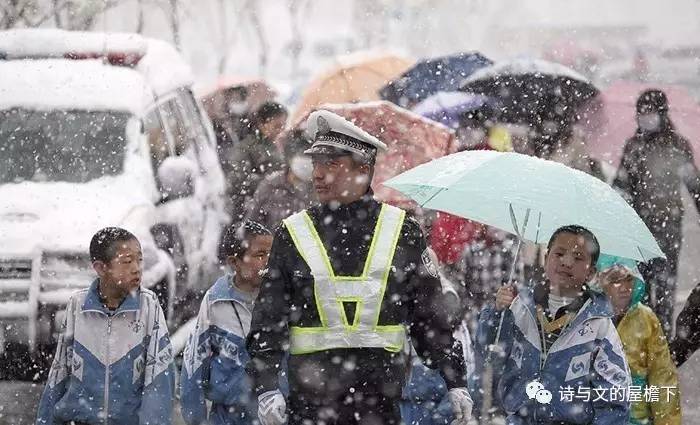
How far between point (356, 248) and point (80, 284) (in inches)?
164

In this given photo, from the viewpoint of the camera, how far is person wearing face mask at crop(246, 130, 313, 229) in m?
8.88

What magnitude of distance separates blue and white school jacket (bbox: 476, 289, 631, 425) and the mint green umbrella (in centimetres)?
44

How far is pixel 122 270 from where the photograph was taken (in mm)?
6070

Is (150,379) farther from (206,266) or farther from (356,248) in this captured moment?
(206,266)

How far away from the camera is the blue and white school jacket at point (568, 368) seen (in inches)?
221

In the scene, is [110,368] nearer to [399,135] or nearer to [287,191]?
[287,191]

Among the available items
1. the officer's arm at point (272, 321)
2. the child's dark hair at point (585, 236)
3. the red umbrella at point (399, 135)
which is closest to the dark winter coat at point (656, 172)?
the red umbrella at point (399, 135)

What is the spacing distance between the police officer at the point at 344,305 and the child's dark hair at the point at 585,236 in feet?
3.48

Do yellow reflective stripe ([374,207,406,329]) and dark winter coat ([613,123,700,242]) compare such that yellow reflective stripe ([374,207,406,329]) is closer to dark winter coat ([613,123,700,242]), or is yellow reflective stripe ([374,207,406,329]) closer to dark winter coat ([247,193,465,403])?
dark winter coat ([247,193,465,403])

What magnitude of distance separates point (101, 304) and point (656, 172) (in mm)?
4850

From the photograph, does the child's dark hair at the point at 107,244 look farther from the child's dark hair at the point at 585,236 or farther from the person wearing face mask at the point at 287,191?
the person wearing face mask at the point at 287,191

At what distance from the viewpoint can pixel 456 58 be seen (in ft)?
41.3

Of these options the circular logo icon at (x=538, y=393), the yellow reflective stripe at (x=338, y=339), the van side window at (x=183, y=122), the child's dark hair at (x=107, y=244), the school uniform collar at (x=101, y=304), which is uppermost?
the van side window at (x=183, y=122)

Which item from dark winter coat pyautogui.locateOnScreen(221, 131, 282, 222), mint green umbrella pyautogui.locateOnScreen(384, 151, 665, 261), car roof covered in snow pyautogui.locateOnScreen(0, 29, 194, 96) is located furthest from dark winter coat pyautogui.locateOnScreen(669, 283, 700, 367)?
car roof covered in snow pyautogui.locateOnScreen(0, 29, 194, 96)
